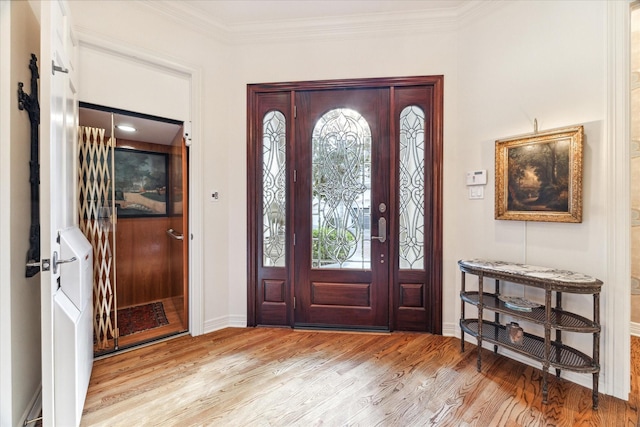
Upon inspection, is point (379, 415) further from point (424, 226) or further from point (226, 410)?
point (424, 226)

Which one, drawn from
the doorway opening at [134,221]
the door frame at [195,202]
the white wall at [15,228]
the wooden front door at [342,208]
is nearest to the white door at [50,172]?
the white wall at [15,228]

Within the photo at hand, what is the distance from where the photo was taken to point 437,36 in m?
2.67

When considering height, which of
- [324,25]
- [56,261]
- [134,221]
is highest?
[324,25]

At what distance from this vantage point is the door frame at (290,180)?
106 inches

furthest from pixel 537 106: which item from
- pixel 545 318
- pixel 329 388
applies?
pixel 329 388

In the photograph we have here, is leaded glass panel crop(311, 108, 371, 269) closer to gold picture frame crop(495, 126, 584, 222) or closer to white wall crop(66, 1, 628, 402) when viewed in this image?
white wall crop(66, 1, 628, 402)

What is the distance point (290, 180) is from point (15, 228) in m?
1.91

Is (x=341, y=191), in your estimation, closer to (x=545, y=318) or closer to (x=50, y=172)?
(x=545, y=318)

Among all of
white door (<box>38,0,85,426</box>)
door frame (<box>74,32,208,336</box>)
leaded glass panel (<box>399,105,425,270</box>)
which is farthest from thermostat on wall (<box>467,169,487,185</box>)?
white door (<box>38,0,85,426</box>)

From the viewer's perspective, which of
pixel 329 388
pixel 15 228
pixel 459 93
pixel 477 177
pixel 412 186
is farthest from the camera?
pixel 412 186

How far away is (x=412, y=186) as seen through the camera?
275cm

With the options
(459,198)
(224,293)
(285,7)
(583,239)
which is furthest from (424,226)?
(285,7)

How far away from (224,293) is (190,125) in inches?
65.0

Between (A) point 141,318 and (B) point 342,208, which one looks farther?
(A) point 141,318
